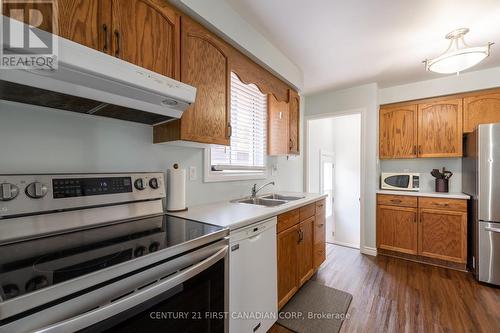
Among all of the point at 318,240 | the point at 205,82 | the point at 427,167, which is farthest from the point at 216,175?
the point at 427,167

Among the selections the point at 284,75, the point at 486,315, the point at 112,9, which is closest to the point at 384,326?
the point at 486,315

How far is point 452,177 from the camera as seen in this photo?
3.08 metres

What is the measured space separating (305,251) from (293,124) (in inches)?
57.6

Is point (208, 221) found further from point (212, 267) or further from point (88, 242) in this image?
point (88, 242)

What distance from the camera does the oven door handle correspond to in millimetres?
575

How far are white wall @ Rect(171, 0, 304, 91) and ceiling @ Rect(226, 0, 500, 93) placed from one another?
0.06 m

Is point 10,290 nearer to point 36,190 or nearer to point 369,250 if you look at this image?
point 36,190

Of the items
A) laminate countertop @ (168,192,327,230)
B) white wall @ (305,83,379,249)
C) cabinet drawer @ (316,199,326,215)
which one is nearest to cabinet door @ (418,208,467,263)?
white wall @ (305,83,379,249)

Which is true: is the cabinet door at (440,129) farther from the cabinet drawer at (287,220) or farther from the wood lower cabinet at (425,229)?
the cabinet drawer at (287,220)

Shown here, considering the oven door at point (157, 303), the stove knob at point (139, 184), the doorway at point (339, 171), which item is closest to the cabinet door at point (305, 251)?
the oven door at point (157, 303)

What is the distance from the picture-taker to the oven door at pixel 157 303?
0.58m

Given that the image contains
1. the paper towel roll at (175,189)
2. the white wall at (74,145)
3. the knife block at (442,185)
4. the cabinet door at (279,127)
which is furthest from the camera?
the knife block at (442,185)

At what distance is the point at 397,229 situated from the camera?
2.97 meters

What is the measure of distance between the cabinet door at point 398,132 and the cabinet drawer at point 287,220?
7.16ft
